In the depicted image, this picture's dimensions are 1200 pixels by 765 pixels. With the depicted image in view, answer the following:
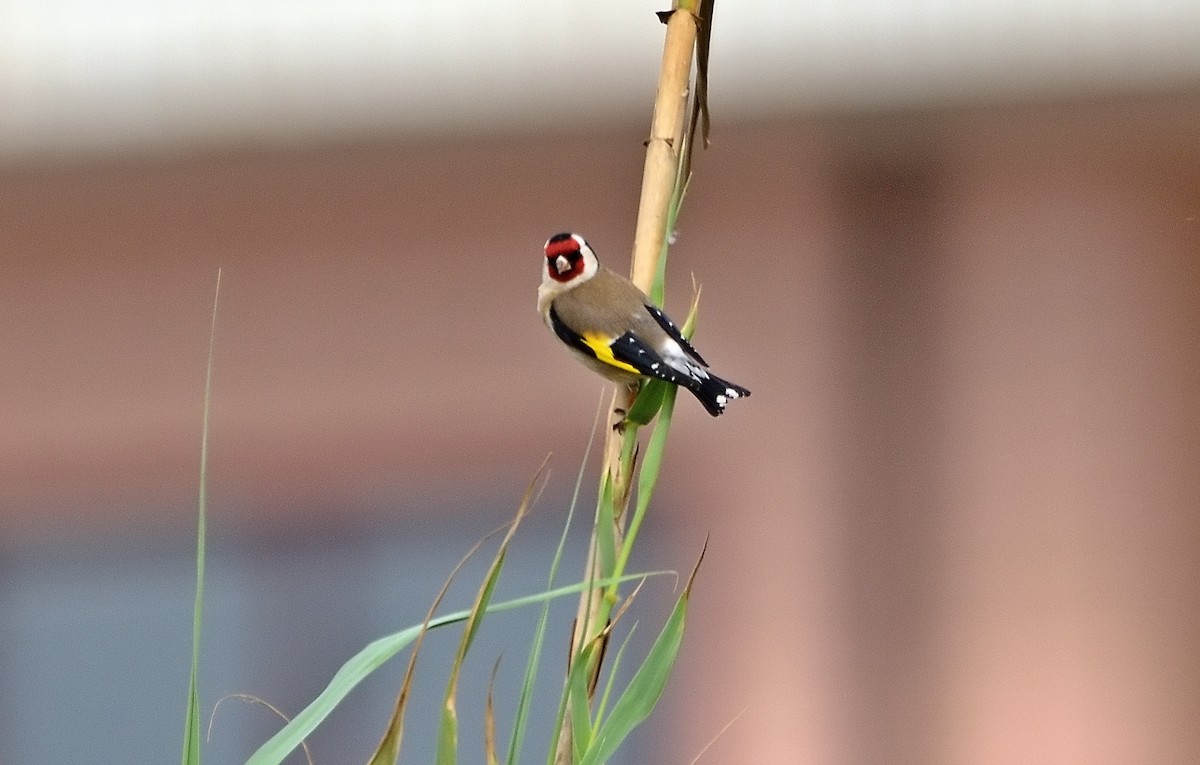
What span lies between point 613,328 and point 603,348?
0.05 m

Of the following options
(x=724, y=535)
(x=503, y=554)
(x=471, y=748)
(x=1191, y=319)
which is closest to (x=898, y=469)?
(x=724, y=535)

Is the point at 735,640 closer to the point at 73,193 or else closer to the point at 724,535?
the point at 724,535

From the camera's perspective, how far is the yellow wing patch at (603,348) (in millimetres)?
1116

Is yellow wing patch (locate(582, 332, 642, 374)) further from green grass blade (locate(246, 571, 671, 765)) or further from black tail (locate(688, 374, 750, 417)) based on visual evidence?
green grass blade (locate(246, 571, 671, 765))

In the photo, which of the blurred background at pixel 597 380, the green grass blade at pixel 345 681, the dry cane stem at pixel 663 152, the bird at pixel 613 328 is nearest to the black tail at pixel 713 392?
the bird at pixel 613 328

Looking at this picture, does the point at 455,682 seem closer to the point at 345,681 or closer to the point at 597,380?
the point at 345,681

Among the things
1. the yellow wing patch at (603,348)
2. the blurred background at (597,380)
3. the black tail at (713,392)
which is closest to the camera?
the black tail at (713,392)

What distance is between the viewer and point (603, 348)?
1203 millimetres

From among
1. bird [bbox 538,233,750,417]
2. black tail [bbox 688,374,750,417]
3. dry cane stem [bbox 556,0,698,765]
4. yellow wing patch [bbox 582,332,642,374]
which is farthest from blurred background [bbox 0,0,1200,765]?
dry cane stem [bbox 556,0,698,765]

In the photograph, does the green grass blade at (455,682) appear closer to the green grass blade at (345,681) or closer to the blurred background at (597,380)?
the green grass blade at (345,681)

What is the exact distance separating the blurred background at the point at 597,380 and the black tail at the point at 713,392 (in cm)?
142

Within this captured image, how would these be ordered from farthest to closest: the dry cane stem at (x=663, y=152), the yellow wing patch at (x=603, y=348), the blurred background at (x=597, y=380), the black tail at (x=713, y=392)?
the blurred background at (x=597, y=380), the yellow wing patch at (x=603, y=348), the black tail at (x=713, y=392), the dry cane stem at (x=663, y=152)

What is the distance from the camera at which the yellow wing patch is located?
3.66ft

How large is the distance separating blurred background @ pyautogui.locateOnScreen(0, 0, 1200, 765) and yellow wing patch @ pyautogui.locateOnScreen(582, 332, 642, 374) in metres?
1.25
